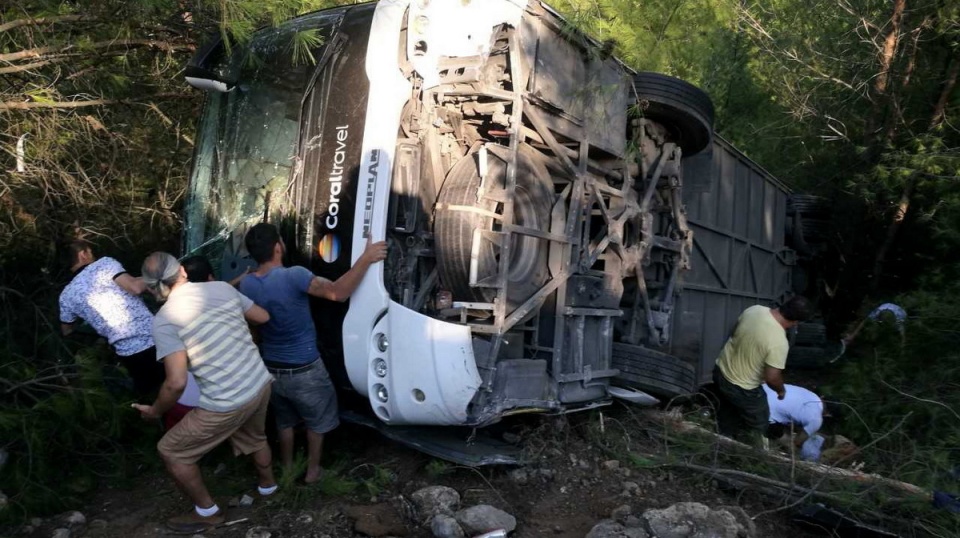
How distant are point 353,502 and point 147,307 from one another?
1885mm

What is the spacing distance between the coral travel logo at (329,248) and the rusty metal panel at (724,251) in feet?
10.5

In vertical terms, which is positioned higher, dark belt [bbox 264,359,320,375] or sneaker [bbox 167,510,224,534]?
dark belt [bbox 264,359,320,375]

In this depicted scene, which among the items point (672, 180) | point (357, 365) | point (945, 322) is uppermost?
point (672, 180)

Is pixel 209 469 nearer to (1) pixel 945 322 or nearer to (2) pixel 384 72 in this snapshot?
(2) pixel 384 72

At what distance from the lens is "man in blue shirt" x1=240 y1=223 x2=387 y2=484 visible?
3.81 metres

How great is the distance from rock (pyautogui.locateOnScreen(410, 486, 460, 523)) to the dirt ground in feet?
0.20

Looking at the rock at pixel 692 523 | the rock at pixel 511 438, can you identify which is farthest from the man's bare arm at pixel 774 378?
the rock at pixel 511 438

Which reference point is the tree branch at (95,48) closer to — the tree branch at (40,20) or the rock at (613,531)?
the tree branch at (40,20)

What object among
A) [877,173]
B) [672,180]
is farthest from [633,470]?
[877,173]

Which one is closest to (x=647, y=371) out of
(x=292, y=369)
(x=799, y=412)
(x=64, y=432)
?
(x=799, y=412)

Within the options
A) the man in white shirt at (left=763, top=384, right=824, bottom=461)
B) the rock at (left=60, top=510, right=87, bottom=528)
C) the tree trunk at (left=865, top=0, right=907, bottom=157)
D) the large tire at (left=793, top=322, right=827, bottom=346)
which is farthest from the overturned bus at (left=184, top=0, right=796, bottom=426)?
the large tire at (left=793, top=322, right=827, bottom=346)

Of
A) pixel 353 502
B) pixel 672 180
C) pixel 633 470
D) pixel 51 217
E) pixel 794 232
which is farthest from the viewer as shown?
pixel 794 232

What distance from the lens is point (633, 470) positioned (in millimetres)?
4219

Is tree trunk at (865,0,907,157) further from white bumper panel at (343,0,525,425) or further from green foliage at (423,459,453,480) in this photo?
green foliage at (423,459,453,480)
